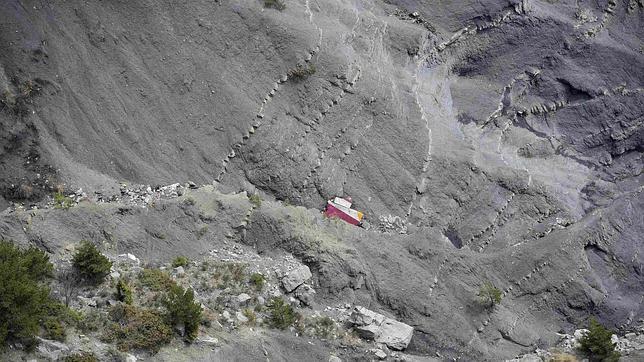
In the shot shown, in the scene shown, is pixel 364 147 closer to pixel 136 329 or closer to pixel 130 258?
pixel 130 258

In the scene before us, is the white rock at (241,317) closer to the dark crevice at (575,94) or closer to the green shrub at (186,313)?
the green shrub at (186,313)

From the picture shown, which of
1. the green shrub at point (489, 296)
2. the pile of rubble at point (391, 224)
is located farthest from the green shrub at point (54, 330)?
the green shrub at point (489, 296)

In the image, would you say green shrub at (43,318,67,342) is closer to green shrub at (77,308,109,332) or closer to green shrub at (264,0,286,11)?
green shrub at (77,308,109,332)

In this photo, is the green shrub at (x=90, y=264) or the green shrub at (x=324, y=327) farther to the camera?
the green shrub at (x=324, y=327)

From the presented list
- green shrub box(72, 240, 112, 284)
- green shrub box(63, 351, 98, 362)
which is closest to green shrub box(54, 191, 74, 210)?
green shrub box(72, 240, 112, 284)

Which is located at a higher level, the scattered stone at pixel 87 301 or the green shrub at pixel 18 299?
the green shrub at pixel 18 299

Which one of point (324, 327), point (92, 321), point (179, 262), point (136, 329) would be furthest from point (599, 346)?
point (92, 321)
